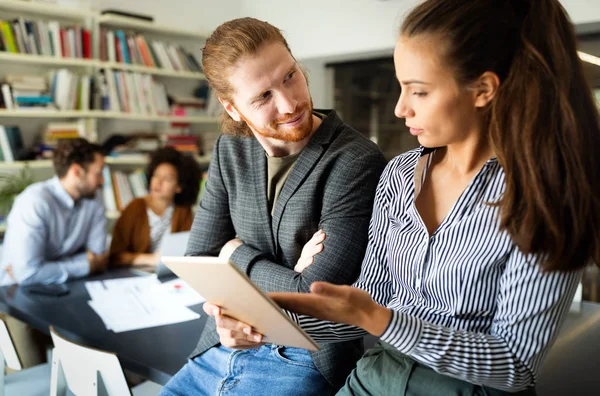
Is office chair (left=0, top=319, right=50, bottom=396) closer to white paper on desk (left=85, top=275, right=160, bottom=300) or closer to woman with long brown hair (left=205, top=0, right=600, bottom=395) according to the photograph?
white paper on desk (left=85, top=275, right=160, bottom=300)

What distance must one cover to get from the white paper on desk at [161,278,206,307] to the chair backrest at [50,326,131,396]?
20.5 inches

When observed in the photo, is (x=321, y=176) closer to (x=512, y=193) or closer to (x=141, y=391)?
(x=512, y=193)

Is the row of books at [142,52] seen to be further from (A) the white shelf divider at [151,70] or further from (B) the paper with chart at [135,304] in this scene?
(B) the paper with chart at [135,304]

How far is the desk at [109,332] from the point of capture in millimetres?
1643

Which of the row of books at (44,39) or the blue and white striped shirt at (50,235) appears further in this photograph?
the row of books at (44,39)

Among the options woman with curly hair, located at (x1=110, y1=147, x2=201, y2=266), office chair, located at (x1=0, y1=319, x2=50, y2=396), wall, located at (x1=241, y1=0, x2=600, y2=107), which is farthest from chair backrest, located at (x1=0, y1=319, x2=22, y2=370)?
wall, located at (x1=241, y1=0, x2=600, y2=107)

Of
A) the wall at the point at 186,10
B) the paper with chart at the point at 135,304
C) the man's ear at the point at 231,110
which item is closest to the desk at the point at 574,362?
the man's ear at the point at 231,110

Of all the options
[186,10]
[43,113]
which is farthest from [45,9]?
[186,10]

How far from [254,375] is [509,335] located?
0.65m

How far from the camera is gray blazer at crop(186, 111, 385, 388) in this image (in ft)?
4.52

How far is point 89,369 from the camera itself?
163 cm

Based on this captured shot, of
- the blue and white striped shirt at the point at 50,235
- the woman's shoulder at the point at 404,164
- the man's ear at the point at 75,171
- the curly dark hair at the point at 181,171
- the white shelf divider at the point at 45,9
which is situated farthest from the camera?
the white shelf divider at the point at 45,9

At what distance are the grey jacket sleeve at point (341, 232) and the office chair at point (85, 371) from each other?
0.46m

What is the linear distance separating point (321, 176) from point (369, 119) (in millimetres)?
3697
